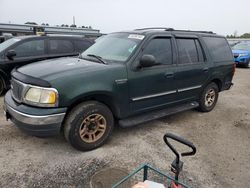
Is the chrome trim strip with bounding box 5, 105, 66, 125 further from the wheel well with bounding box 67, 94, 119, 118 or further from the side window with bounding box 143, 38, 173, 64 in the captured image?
the side window with bounding box 143, 38, 173, 64

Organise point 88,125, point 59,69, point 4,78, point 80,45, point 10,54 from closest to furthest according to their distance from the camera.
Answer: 1. point 59,69
2. point 88,125
3. point 10,54
4. point 4,78
5. point 80,45

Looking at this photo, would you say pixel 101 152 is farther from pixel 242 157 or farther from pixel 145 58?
pixel 242 157

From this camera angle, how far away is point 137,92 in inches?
147

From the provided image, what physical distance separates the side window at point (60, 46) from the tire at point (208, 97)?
421cm

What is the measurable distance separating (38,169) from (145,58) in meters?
2.23

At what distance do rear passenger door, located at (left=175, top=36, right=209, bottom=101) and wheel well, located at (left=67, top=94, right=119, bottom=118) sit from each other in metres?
1.47

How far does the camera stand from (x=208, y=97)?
5418 millimetres

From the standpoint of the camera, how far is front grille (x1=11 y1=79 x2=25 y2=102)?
10.2ft

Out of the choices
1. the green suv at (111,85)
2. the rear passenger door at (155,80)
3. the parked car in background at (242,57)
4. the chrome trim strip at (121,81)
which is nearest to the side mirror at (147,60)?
the green suv at (111,85)

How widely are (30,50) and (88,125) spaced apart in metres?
4.06

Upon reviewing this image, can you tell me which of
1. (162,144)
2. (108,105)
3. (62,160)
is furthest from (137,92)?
(62,160)

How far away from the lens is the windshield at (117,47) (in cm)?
380

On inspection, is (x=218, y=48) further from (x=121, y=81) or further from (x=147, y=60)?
(x=121, y=81)

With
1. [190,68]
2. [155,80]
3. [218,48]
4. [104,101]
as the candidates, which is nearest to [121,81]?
[104,101]
